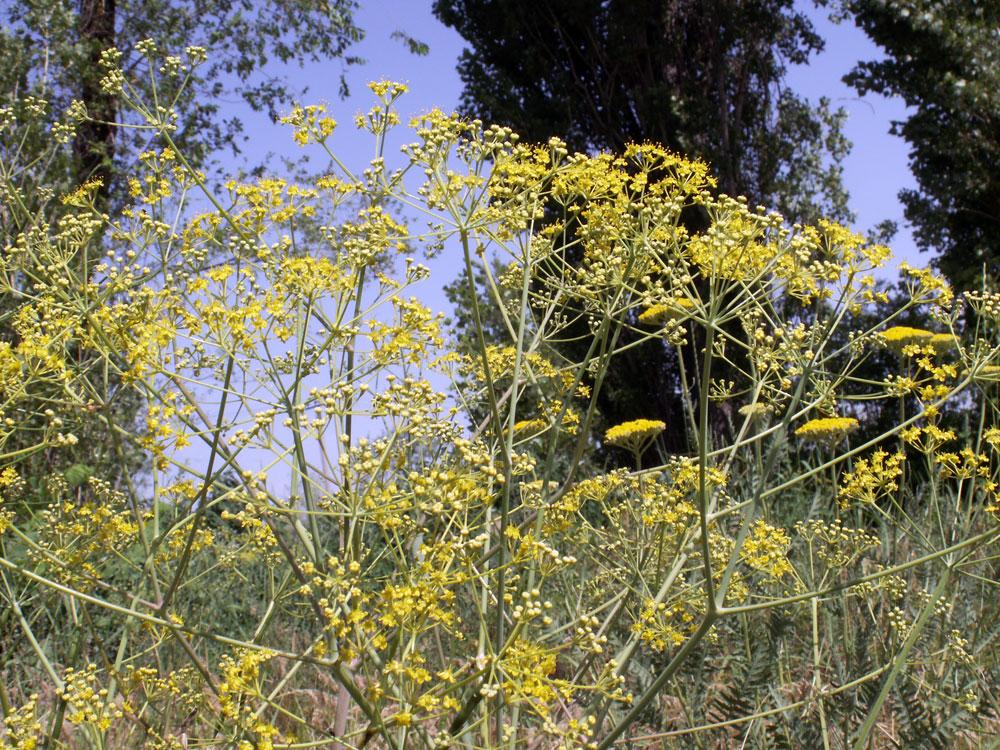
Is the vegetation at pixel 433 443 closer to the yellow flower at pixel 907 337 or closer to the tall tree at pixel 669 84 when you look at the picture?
the yellow flower at pixel 907 337

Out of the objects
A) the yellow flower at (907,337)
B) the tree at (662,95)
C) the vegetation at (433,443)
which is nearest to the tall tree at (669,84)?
the tree at (662,95)

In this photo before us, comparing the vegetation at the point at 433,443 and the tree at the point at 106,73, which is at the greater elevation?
the tree at the point at 106,73

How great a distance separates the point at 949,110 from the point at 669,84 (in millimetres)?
5230

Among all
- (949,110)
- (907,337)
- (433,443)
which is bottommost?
(433,443)

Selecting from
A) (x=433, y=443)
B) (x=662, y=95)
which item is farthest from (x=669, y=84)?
(x=433, y=443)

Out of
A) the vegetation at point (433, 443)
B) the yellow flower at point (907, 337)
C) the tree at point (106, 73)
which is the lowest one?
the vegetation at point (433, 443)

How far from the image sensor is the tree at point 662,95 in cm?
1605

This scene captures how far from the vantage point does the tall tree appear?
16.1 metres

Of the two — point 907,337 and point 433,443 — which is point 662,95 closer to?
point 907,337

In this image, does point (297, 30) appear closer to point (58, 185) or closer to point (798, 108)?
point (58, 185)

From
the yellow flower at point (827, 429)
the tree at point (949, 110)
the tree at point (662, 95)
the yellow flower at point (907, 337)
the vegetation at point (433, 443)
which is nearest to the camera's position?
the vegetation at point (433, 443)

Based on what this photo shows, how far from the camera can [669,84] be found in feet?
52.4

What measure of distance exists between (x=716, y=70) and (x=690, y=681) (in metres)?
15.2

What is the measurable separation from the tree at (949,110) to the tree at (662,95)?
1728 millimetres
